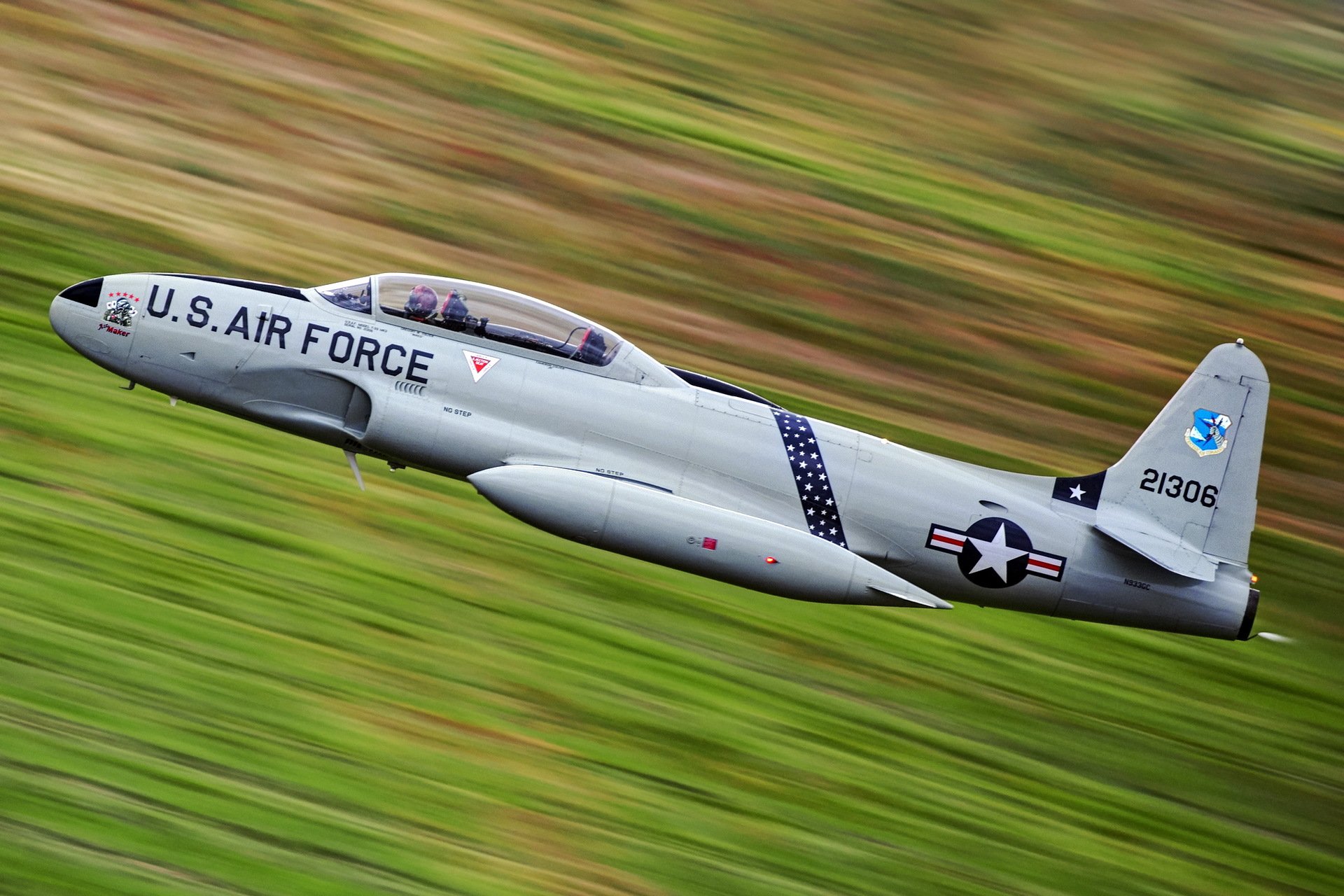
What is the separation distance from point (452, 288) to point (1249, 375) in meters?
8.09

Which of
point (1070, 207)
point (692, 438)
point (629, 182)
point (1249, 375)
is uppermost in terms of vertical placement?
point (1070, 207)

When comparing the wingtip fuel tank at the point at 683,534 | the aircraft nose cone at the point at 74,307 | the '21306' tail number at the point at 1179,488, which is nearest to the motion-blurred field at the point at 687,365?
the wingtip fuel tank at the point at 683,534

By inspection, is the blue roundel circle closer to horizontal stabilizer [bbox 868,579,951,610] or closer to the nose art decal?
horizontal stabilizer [bbox 868,579,951,610]

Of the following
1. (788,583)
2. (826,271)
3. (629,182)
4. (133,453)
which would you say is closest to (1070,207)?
(826,271)

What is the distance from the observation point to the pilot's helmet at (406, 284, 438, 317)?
1303 cm

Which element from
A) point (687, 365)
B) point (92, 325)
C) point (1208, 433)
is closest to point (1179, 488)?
point (1208, 433)

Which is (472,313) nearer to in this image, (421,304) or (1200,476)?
(421,304)

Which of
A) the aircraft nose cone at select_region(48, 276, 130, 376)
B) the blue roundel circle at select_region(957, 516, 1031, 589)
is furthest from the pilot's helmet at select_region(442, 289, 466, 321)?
the blue roundel circle at select_region(957, 516, 1031, 589)

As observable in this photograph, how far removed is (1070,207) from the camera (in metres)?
25.1

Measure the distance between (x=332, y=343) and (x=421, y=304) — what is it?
90cm

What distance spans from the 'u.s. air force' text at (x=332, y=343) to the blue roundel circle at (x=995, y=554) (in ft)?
17.9

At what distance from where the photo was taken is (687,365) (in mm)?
20328

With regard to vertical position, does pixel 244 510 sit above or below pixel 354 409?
below

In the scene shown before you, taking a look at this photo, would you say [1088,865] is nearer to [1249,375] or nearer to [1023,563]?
[1023,563]
